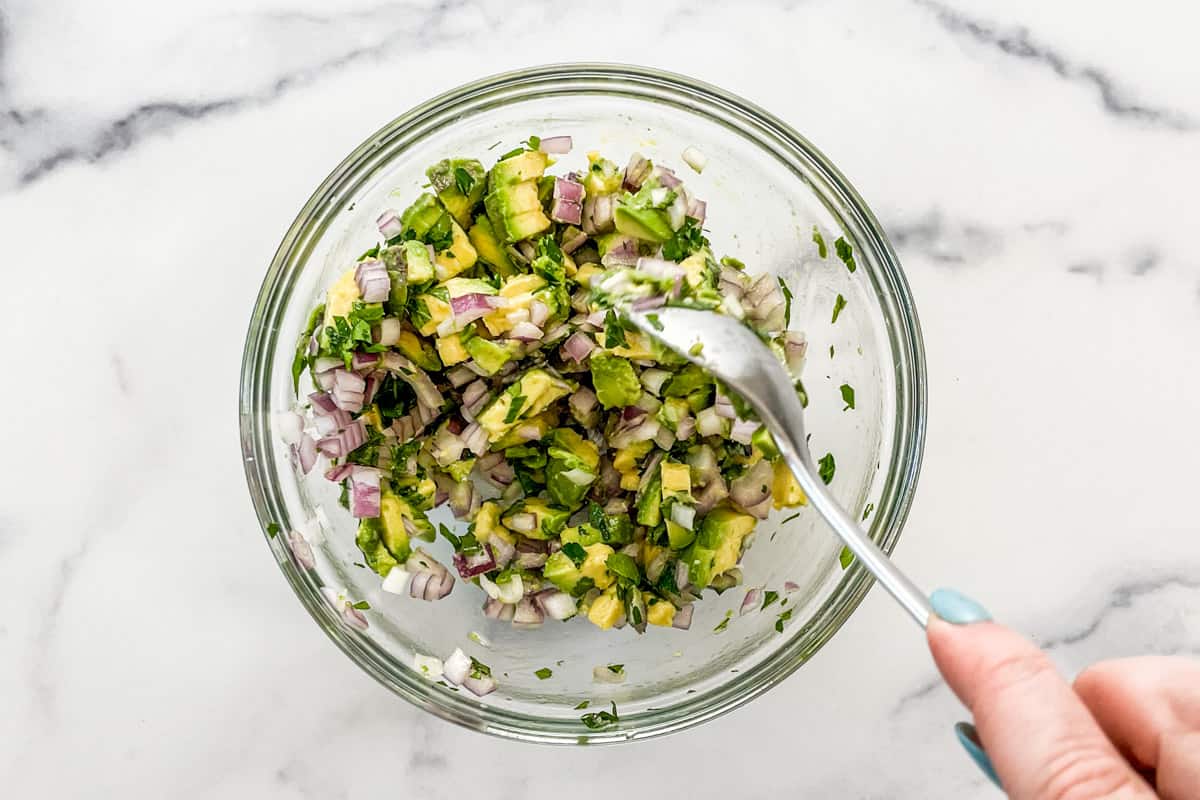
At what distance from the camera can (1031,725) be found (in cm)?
100

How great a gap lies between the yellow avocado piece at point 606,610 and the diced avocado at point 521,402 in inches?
10.7

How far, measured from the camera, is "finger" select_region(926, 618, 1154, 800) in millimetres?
968

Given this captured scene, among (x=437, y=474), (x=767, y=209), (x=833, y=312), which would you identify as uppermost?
(x=767, y=209)

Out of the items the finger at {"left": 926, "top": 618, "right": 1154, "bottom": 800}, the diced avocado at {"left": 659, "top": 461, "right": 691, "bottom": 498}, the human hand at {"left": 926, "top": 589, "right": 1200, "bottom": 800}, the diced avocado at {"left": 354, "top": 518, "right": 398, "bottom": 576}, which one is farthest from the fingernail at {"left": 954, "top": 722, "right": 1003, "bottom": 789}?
the diced avocado at {"left": 354, "top": 518, "right": 398, "bottom": 576}

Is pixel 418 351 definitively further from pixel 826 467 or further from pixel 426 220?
pixel 826 467

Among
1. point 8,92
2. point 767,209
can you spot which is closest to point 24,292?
point 8,92

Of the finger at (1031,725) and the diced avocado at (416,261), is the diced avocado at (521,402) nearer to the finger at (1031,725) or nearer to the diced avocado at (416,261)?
the diced avocado at (416,261)

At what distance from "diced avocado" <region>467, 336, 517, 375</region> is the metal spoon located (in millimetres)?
177

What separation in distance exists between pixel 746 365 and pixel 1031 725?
1.64 feet

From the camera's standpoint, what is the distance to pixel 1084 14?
1.77 metres

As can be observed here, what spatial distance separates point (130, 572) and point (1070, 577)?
152 centimetres

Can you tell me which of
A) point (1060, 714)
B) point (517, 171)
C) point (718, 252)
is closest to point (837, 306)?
point (718, 252)

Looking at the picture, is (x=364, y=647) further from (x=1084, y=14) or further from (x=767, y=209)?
(x=1084, y=14)

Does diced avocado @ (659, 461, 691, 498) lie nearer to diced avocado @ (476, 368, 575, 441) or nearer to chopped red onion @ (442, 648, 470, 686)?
diced avocado @ (476, 368, 575, 441)
